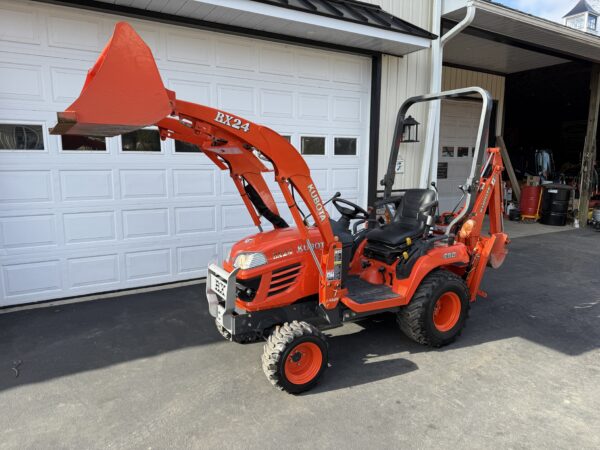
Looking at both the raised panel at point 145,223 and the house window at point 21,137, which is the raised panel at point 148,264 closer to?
the raised panel at point 145,223

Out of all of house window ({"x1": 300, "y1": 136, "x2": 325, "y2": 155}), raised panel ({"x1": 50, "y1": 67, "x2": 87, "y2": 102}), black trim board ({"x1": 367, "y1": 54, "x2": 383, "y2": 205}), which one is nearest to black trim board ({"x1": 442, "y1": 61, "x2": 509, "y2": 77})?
black trim board ({"x1": 367, "y1": 54, "x2": 383, "y2": 205})

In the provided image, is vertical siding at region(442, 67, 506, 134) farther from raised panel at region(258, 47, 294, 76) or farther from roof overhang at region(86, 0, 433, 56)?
raised panel at region(258, 47, 294, 76)

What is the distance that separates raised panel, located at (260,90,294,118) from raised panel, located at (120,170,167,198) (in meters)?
1.60

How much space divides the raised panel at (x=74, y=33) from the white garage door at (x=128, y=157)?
10 millimetres

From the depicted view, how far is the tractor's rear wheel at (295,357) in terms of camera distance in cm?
284

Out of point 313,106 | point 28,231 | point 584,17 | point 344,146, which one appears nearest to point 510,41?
point 344,146

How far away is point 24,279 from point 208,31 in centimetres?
353

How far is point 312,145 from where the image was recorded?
6.08 meters

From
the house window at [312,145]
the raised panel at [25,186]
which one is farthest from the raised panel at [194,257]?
the house window at [312,145]

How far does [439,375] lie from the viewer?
127 inches

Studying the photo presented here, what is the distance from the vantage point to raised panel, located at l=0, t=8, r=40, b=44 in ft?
13.7

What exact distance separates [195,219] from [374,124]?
3.07 metres

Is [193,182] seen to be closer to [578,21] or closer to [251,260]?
[251,260]

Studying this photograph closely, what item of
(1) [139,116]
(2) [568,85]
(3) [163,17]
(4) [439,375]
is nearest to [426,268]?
(4) [439,375]
